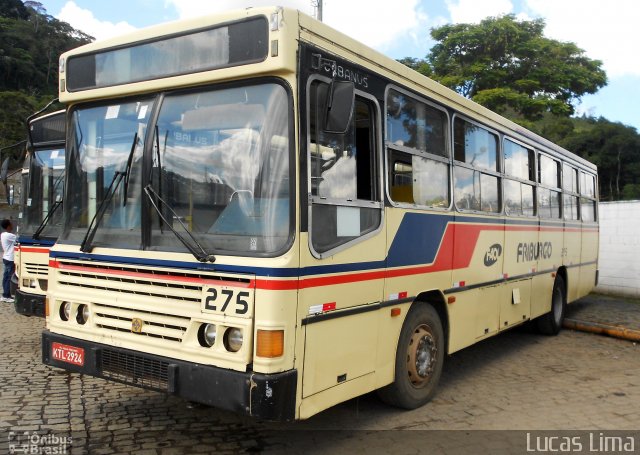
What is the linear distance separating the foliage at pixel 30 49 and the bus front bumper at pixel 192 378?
53566 millimetres

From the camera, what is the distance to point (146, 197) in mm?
4082

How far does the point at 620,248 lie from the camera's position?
1341 cm

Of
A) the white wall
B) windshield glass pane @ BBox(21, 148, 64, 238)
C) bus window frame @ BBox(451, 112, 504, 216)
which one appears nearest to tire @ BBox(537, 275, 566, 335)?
bus window frame @ BBox(451, 112, 504, 216)

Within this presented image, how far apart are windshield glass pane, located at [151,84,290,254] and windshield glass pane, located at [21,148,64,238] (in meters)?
4.62

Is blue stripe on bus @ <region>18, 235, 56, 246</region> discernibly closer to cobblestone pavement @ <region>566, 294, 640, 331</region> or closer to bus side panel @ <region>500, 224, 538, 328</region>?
bus side panel @ <region>500, 224, 538, 328</region>

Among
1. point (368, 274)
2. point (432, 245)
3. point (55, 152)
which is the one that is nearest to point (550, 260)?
point (432, 245)

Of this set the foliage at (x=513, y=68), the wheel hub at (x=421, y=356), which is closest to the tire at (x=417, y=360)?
the wheel hub at (x=421, y=356)

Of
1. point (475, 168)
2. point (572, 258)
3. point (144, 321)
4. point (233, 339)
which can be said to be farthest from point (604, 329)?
point (144, 321)

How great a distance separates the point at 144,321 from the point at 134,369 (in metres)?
0.35

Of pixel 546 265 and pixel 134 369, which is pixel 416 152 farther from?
pixel 546 265

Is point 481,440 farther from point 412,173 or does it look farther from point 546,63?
point 546,63

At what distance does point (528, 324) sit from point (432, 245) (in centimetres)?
503

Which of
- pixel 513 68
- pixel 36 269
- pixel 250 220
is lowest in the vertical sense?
pixel 36 269

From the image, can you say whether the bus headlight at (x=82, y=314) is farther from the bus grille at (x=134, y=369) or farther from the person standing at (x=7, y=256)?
the person standing at (x=7, y=256)
